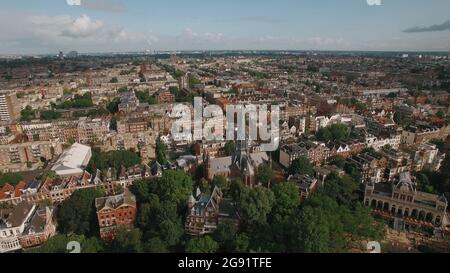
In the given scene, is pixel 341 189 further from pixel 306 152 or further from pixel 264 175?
pixel 306 152

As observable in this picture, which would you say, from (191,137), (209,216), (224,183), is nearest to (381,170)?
(224,183)

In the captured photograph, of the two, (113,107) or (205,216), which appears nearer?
(205,216)

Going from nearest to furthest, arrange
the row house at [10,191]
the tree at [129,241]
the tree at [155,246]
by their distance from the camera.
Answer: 1. the tree at [155,246]
2. the tree at [129,241]
3. the row house at [10,191]

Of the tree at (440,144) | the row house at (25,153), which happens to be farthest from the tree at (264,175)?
the row house at (25,153)

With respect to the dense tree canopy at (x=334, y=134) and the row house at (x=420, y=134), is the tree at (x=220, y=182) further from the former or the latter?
the row house at (x=420, y=134)

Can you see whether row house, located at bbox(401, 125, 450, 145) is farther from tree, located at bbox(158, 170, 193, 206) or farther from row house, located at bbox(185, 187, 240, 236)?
tree, located at bbox(158, 170, 193, 206)

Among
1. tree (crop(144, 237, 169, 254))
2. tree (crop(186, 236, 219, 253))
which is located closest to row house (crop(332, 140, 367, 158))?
tree (crop(186, 236, 219, 253))

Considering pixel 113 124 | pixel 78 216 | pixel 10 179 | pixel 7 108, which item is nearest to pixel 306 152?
pixel 78 216

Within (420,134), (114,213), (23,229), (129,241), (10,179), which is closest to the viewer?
(129,241)
